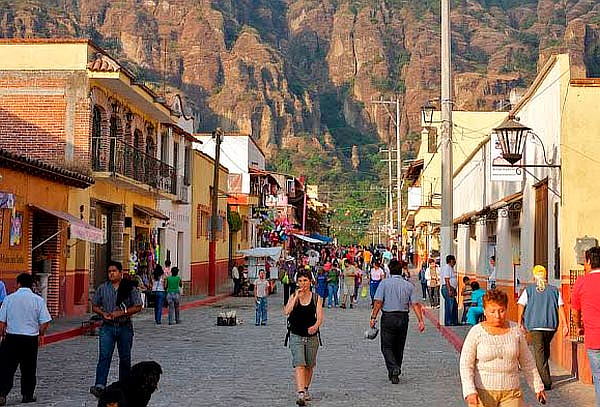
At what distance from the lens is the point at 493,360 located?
7070 millimetres

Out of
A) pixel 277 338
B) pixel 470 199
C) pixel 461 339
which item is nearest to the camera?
pixel 461 339

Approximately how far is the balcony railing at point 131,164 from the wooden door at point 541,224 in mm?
13937

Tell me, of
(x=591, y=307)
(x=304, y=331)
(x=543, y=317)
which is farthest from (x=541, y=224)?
(x=591, y=307)

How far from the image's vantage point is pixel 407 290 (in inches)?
551

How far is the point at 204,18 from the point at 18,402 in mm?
170584

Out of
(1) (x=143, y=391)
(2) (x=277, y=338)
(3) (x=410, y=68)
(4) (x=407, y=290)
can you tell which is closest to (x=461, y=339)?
(2) (x=277, y=338)

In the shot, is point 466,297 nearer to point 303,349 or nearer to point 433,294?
point 433,294

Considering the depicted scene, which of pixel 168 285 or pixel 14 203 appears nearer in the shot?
pixel 14 203

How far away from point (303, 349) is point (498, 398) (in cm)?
514

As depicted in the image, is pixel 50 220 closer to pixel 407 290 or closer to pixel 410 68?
pixel 407 290

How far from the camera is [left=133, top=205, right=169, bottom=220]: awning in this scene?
33341mm

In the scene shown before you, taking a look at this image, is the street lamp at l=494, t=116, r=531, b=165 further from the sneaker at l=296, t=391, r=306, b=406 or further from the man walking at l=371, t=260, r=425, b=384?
the sneaker at l=296, t=391, r=306, b=406

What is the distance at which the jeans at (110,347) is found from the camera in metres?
11.8

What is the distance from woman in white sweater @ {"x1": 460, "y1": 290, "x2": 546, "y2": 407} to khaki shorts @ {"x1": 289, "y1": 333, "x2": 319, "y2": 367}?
198 inches
